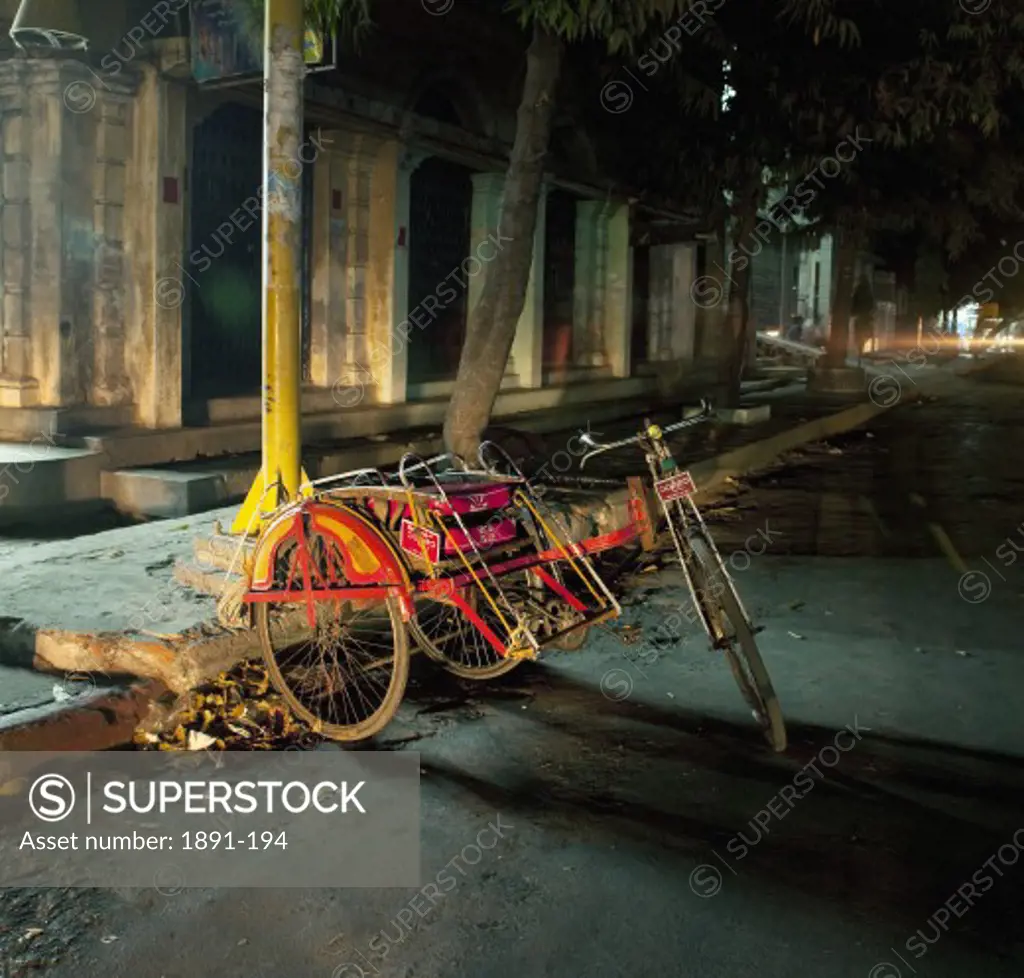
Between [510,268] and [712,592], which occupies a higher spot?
[510,268]

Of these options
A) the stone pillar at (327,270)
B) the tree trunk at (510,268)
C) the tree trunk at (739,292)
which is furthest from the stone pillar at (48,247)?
the tree trunk at (739,292)

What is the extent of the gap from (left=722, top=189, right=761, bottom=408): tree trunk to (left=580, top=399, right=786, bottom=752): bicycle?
11.3m

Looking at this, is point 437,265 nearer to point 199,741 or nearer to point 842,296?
point 842,296

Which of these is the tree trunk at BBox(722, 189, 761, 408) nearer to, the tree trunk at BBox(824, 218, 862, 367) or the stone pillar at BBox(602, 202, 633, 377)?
the stone pillar at BBox(602, 202, 633, 377)

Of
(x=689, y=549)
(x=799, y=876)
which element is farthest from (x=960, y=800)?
(x=689, y=549)

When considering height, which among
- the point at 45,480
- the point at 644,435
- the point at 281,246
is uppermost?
the point at 281,246

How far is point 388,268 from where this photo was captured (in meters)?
14.5

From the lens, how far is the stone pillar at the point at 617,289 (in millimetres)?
21250

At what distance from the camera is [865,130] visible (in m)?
13.2

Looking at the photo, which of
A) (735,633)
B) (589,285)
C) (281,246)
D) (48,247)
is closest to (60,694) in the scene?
(281,246)

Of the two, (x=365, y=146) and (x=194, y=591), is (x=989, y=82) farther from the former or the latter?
(x=194, y=591)

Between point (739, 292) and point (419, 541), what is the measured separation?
486 inches

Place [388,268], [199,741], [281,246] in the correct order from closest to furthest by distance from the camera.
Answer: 1. [199,741]
2. [281,246]
3. [388,268]

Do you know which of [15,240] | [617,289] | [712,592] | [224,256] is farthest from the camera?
[617,289]
